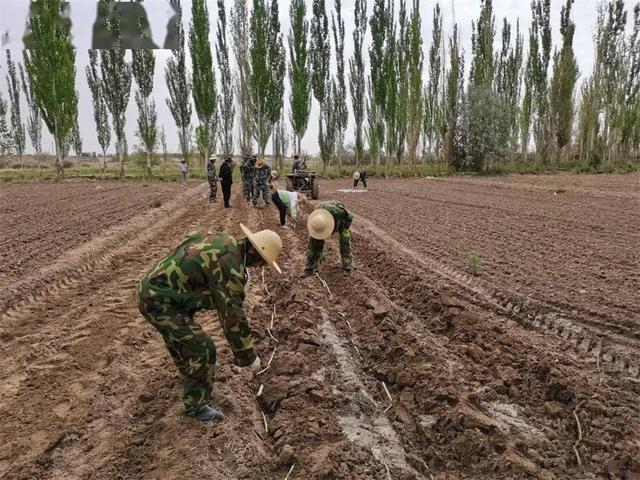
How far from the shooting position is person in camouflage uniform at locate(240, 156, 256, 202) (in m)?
13.9

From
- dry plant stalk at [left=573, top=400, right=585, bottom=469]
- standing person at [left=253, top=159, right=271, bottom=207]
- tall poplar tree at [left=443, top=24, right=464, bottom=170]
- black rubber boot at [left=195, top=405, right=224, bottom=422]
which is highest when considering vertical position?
tall poplar tree at [left=443, top=24, right=464, bottom=170]

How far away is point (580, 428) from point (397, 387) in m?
1.30

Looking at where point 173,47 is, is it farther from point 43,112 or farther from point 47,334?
point 47,334

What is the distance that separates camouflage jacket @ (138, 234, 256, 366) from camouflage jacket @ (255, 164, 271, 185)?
1049 centimetres

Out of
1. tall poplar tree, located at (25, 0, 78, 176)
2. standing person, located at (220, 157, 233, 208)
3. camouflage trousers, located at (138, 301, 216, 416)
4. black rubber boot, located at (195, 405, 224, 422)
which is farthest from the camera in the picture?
tall poplar tree, located at (25, 0, 78, 176)

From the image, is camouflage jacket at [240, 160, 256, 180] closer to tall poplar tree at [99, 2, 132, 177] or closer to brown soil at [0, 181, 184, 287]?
brown soil at [0, 181, 184, 287]

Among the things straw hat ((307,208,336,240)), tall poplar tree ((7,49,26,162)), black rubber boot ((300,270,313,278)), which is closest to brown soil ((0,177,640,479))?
black rubber boot ((300,270,313,278))

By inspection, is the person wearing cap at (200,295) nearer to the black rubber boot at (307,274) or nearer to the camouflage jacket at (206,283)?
the camouflage jacket at (206,283)

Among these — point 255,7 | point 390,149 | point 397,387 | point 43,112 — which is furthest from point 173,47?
point 397,387

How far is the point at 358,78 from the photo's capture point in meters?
32.6

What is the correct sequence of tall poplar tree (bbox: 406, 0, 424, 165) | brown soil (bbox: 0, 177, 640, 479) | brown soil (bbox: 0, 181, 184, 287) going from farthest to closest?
tall poplar tree (bbox: 406, 0, 424, 165), brown soil (bbox: 0, 181, 184, 287), brown soil (bbox: 0, 177, 640, 479)

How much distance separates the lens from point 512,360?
426cm

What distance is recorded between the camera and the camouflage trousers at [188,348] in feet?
10.3

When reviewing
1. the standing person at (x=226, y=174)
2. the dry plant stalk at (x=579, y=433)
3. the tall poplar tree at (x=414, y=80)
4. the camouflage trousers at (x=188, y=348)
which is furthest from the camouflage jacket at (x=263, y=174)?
the tall poplar tree at (x=414, y=80)
